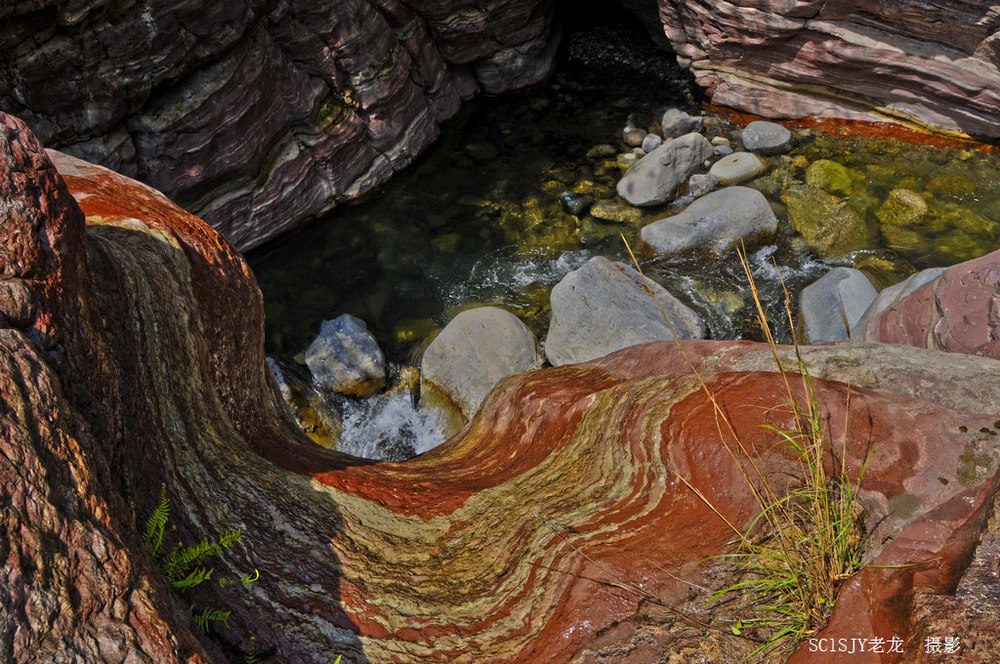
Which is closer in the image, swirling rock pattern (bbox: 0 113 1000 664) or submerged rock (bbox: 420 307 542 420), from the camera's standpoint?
swirling rock pattern (bbox: 0 113 1000 664)

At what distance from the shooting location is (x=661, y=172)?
25.4 feet

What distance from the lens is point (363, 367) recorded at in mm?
6492

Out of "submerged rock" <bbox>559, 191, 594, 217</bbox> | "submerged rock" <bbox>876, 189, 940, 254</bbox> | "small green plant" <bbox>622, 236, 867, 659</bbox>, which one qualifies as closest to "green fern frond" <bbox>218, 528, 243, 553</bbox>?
"small green plant" <bbox>622, 236, 867, 659</bbox>

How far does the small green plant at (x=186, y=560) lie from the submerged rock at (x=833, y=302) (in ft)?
17.1

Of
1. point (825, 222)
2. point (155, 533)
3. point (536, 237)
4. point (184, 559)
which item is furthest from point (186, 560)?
point (825, 222)

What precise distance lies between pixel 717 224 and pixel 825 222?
1.25m

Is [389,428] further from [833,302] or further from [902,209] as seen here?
[902,209]

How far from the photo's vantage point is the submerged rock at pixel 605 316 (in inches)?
239

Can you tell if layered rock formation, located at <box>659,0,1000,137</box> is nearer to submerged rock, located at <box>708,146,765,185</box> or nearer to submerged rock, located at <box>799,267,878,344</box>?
submerged rock, located at <box>708,146,765,185</box>

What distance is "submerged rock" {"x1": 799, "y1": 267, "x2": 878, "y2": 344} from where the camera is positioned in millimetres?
5949

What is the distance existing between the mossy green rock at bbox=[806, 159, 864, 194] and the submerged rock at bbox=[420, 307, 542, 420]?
3.94m

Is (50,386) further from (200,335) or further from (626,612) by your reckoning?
(626,612)

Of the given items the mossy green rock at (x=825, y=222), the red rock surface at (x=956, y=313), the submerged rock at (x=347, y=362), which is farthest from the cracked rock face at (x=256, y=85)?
the red rock surface at (x=956, y=313)

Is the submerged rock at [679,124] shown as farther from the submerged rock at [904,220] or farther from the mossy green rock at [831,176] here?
the submerged rock at [904,220]
